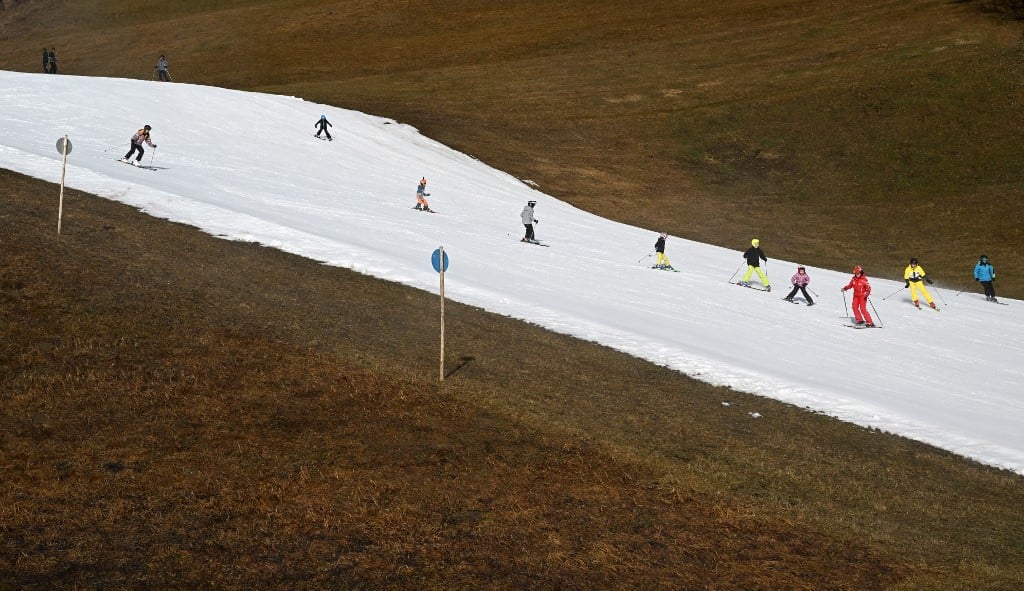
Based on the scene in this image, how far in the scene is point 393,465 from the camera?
459 inches

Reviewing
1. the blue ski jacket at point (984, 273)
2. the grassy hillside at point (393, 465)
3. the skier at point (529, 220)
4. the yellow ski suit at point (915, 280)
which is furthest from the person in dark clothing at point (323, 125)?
the blue ski jacket at point (984, 273)

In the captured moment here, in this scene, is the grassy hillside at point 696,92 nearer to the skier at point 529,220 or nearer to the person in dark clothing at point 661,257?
the person in dark clothing at point 661,257

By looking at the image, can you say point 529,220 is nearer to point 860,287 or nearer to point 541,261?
point 541,261

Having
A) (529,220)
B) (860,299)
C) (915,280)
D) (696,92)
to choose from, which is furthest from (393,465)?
(696,92)

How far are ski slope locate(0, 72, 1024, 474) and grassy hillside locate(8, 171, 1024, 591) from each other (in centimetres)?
225

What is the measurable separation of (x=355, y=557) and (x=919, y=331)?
21015 mm

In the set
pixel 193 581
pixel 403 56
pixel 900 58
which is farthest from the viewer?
pixel 403 56

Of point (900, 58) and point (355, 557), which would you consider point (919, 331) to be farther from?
point (900, 58)

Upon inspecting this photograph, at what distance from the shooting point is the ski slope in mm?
19281

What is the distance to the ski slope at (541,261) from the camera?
19.3m

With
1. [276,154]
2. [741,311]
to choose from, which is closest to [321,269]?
[741,311]

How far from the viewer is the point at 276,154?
3941cm

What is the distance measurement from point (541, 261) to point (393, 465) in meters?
17.5

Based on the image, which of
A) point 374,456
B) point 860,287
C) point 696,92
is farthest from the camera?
point 696,92
